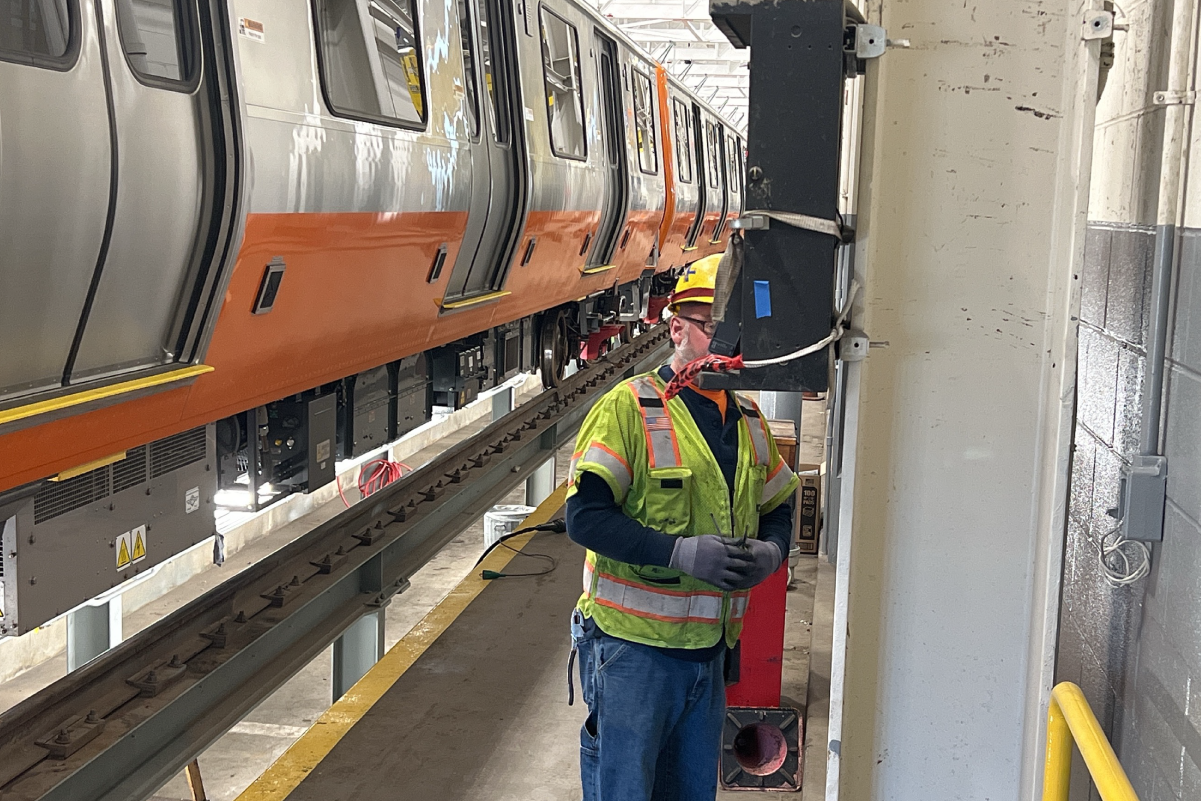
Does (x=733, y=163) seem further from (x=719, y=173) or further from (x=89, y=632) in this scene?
(x=89, y=632)

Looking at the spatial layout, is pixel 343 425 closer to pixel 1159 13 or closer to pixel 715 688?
pixel 715 688

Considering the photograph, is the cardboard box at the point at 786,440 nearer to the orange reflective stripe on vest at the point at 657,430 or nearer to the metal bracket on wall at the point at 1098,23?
the orange reflective stripe on vest at the point at 657,430

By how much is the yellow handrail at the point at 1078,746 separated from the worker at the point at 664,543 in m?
1.01

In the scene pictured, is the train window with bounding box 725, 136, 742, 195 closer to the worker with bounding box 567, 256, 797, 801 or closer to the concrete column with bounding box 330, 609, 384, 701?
the concrete column with bounding box 330, 609, 384, 701

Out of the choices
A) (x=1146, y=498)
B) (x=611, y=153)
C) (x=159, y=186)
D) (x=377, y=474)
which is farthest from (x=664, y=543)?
(x=377, y=474)

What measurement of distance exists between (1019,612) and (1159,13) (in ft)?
4.86

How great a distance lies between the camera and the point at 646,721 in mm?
3188

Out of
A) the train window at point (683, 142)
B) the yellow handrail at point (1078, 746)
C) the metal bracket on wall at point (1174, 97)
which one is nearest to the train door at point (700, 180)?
the train window at point (683, 142)

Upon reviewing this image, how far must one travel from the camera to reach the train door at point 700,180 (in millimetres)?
15244

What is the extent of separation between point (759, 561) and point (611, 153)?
6.99 metres

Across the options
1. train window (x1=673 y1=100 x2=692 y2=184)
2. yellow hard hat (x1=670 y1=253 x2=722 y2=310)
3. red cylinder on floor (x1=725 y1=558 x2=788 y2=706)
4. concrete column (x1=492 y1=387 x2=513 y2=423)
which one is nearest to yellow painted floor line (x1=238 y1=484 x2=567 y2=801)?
red cylinder on floor (x1=725 y1=558 x2=788 y2=706)

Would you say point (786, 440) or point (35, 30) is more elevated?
point (35, 30)

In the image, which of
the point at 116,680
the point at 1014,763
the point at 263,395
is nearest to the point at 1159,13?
the point at 1014,763

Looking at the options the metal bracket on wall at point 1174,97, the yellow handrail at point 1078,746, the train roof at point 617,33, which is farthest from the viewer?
the train roof at point 617,33
